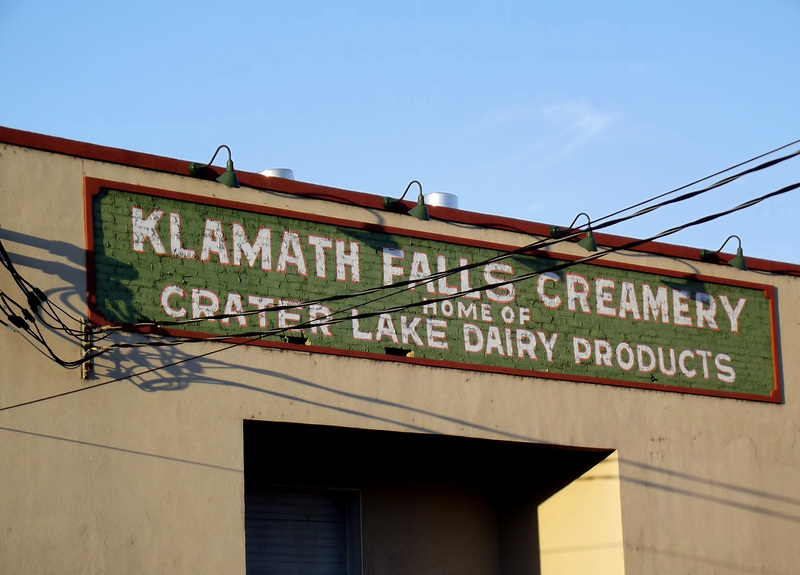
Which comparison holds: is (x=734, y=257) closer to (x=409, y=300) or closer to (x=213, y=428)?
(x=409, y=300)

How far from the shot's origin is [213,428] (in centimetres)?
1317

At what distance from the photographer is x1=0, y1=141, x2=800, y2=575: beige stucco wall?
40.1 feet

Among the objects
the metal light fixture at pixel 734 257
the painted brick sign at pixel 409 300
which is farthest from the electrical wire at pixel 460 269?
the metal light fixture at pixel 734 257

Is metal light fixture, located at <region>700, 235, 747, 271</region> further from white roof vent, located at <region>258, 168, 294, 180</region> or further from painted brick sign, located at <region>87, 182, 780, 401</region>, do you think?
white roof vent, located at <region>258, 168, 294, 180</region>

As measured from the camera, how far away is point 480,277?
51.7 feet

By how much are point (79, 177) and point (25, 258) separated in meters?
1.14

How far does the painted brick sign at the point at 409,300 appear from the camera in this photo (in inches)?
527

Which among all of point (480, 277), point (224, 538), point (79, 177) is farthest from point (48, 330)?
point (480, 277)

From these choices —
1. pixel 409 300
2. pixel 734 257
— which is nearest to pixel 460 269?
pixel 409 300

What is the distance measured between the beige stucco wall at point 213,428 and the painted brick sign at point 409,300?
0.74 ft

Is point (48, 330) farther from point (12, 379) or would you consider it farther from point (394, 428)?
point (394, 428)

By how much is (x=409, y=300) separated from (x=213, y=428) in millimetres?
3242

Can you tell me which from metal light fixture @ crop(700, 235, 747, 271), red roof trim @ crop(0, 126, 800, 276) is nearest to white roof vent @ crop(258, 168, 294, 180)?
red roof trim @ crop(0, 126, 800, 276)

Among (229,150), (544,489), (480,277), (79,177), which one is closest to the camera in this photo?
(79,177)
